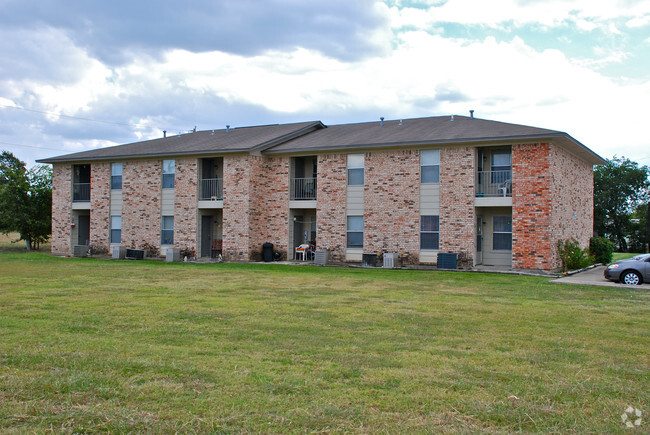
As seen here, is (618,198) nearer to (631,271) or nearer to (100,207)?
(631,271)

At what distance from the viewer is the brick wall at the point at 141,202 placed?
2956cm

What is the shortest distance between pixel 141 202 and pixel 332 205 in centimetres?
1099

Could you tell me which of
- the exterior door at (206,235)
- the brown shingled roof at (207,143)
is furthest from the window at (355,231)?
the exterior door at (206,235)

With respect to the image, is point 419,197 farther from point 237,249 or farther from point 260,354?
point 260,354

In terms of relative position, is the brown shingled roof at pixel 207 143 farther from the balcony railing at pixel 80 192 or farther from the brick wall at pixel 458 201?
the brick wall at pixel 458 201

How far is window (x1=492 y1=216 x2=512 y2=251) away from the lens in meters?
23.6

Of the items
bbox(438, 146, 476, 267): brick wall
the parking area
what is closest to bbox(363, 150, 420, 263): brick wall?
bbox(438, 146, 476, 267): brick wall

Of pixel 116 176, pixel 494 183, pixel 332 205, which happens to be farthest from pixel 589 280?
pixel 116 176

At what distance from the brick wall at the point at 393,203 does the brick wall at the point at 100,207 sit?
1527cm

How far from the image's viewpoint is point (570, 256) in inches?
908

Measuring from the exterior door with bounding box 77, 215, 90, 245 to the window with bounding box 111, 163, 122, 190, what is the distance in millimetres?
4142

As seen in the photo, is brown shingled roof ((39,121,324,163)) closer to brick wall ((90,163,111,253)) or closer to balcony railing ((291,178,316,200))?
brick wall ((90,163,111,253))

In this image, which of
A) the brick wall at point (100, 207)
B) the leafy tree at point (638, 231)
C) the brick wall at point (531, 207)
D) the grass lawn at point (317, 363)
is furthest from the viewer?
the leafy tree at point (638, 231)

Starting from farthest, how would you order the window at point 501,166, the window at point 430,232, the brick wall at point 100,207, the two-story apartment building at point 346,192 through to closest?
the brick wall at point 100,207 < the window at point 430,232 < the window at point 501,166 < the two-story apartment building at point 346,192
